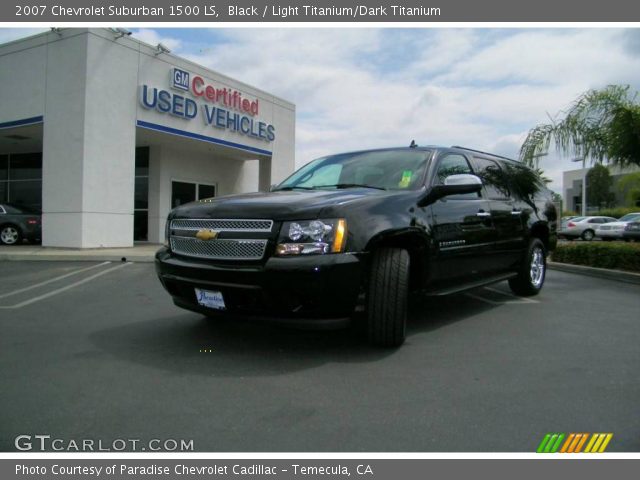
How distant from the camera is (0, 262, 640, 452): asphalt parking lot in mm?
2535

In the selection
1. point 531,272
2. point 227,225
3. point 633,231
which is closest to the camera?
point 227,225

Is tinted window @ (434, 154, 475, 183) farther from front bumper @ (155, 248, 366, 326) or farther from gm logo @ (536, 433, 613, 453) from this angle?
gm logo @ (536, 433, 613, 453)

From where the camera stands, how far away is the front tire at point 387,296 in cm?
369

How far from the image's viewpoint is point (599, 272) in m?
8.98

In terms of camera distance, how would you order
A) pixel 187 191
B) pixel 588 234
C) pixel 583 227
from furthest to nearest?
pixel 583 227
pixel 588 234
pixel 187 191

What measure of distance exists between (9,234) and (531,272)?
13803mm

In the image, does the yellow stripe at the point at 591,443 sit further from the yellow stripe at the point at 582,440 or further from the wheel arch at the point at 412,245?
the wheel arch at the point at 412,245

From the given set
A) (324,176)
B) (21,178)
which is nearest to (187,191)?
(21,178)

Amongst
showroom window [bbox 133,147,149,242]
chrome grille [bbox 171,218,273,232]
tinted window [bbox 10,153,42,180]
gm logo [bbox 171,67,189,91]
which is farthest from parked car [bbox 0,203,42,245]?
chrome grille [bbox 171,218,273,232]

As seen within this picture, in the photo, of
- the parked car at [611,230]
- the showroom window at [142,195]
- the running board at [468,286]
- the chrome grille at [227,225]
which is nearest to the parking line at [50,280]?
the chrome grille at [227,225]

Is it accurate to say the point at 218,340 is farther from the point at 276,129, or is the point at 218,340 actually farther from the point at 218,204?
the point at 276,129

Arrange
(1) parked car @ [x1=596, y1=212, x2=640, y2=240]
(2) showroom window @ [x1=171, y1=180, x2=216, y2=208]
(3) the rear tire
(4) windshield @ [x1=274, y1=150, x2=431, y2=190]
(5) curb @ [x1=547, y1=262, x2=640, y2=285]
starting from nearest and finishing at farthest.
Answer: (4) windshield @ [x1=274, y1=150, x2=431, y2=190] → (5) curb @ [x1=547, y1=262, x2=640, y2=285] → (2) showroom window @ [x1=171, y1=180, x2=216, y2=208] → (1) parked car @ [x1=596, y1=212, x2=640, y2=240] → (3) the rear tire

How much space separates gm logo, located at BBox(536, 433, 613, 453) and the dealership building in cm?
1201

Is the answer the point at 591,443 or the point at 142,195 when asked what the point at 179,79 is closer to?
the point at 142,195
